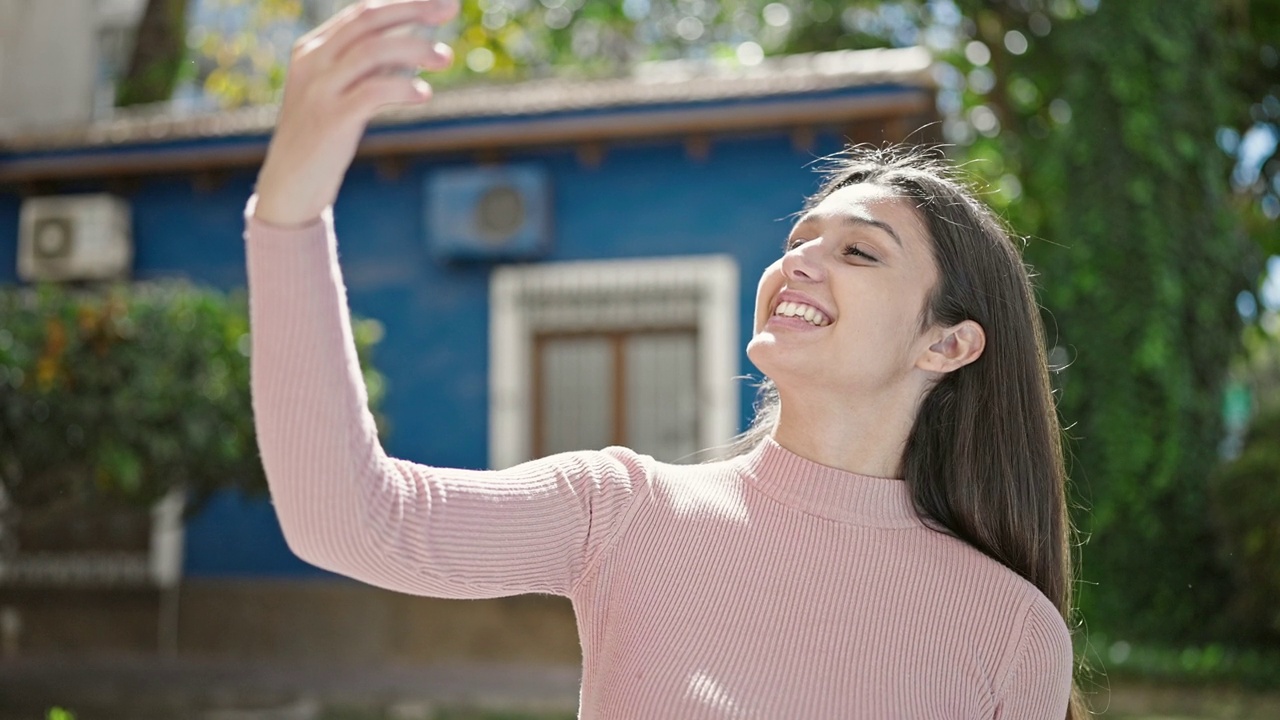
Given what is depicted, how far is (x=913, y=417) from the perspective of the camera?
210 centimetres

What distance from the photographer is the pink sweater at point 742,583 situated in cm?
158

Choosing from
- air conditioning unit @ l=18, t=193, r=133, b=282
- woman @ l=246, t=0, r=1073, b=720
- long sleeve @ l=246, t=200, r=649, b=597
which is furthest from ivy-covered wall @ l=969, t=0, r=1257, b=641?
long sleeve @ l=246, t=200, r=649, b=597

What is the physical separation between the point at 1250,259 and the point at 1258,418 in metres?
2.32

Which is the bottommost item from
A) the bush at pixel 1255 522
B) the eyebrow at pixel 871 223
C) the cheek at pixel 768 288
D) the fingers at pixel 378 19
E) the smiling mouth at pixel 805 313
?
the bush at pixel 1255 522

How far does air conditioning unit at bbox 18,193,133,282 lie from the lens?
10188 millimetres

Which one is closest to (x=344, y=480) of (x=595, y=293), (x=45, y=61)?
(x=595, y=293)

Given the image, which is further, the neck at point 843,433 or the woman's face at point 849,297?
the neck at point 843,433

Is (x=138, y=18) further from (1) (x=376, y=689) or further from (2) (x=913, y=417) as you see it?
(2) (x=913, y=417)

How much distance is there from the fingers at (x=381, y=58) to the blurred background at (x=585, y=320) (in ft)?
21.1

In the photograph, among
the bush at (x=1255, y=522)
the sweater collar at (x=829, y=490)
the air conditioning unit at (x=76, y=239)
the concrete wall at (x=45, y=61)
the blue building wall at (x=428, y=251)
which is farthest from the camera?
the concrete wall at (x=45, y=61)

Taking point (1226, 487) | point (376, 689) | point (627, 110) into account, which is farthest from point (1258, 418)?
point (376, 689)

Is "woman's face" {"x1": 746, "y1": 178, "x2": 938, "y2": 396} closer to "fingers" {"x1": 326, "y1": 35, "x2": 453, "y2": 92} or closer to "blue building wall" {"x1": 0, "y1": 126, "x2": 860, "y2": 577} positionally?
"fingers" {"x1": 326, "y1": 35, "x2": 453, "y2": 92}

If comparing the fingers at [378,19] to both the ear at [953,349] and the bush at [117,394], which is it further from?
the bush at [117,394]

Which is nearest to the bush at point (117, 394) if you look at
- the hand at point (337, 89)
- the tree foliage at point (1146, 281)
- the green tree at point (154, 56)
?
the tree foliage at point (1146, 281)
